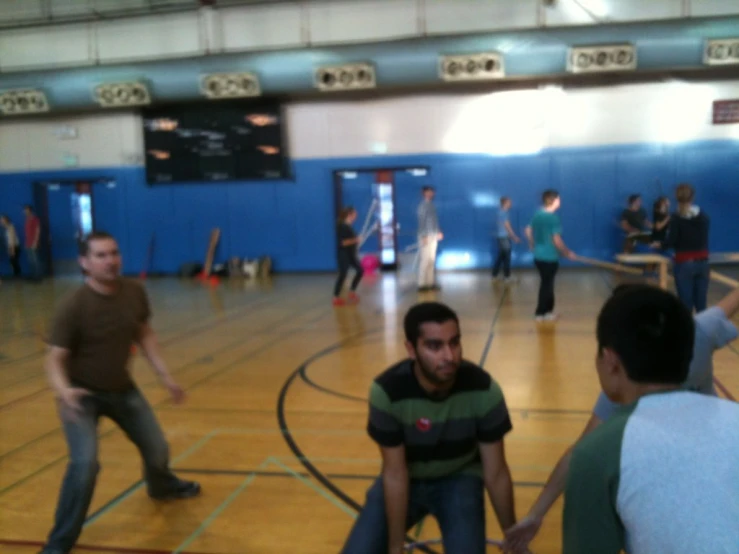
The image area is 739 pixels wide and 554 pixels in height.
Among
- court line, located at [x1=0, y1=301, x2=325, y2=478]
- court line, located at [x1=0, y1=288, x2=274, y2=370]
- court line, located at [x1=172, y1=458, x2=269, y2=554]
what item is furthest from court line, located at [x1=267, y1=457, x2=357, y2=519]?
court line, located at [x1=0, y1=288, x2=274, y2=370]

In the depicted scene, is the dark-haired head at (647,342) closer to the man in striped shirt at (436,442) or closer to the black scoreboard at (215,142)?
the man in striped shirt at (436,442)

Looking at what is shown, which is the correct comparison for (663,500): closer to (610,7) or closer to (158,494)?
(158,494)

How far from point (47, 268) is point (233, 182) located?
6.51 metres

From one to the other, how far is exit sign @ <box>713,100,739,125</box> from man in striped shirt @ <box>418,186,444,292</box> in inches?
295

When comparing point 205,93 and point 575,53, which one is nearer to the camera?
point 575,53

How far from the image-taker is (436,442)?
2.95 meters

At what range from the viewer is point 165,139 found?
18.5 metres

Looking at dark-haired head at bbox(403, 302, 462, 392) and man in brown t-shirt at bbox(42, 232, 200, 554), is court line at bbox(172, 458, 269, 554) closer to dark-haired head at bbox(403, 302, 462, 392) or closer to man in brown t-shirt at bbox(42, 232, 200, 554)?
man in brown t-shirt at bbox(42, 232, 200, 554)

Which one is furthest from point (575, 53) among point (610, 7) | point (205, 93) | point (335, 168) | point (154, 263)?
point (154, 263)

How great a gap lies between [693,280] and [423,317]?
6.60 m

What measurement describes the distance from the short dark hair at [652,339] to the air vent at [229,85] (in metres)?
15.4

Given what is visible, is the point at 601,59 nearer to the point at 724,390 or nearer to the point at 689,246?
the point at 689,246

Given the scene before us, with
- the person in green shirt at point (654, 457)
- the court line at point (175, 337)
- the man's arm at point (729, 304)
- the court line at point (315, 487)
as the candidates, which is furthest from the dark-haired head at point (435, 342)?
the court line at point (175, 337)

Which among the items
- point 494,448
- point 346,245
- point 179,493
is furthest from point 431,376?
point 346,245
